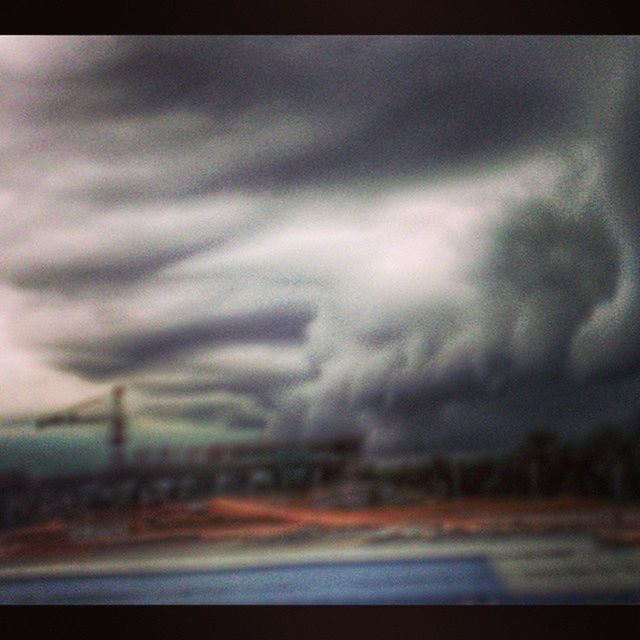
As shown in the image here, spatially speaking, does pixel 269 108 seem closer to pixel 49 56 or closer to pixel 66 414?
pixel 49 56

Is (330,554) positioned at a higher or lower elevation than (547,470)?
lower

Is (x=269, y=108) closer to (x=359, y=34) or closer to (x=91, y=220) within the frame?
(x=359, y=34)

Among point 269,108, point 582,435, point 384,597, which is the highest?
point 269,108

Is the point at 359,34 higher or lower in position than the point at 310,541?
higher

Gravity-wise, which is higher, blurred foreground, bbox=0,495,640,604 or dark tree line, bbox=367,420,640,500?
dark tree line, bbox=367,420,640,500

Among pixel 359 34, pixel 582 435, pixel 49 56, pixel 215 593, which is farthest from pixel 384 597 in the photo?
pixel 49 56

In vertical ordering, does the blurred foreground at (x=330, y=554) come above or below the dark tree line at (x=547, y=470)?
below
